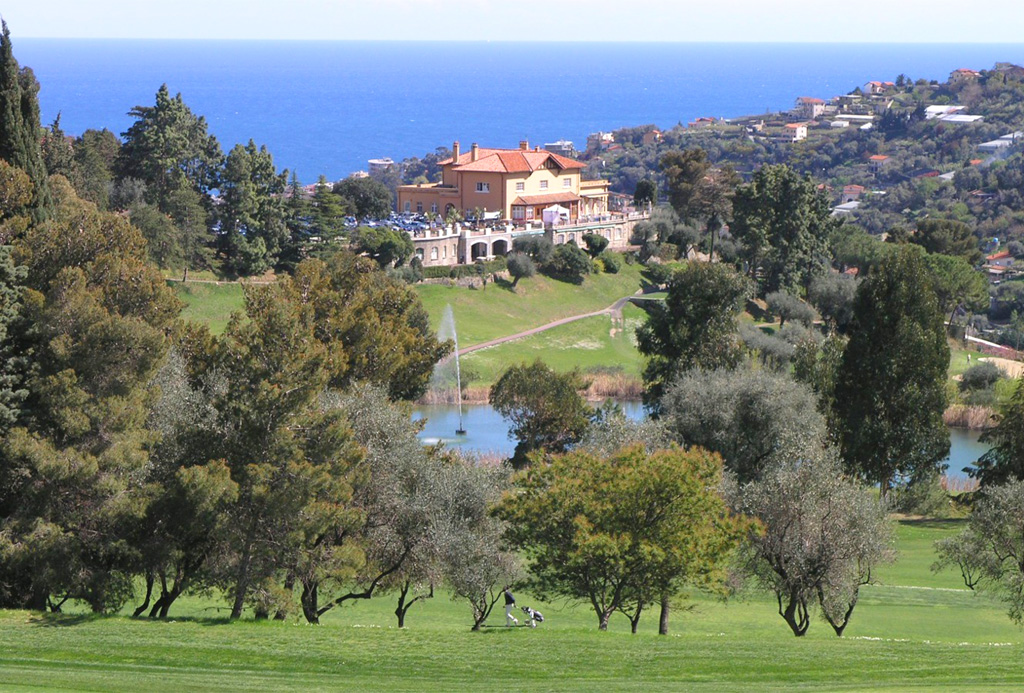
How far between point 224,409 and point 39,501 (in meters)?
3.68

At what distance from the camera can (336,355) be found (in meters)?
28.5

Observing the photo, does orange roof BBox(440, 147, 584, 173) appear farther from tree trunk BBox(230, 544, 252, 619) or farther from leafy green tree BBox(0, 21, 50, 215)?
tree trunk BBox(230, 544, 252, 619)

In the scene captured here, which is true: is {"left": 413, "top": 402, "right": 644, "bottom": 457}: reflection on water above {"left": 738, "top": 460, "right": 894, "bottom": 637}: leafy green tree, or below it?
below

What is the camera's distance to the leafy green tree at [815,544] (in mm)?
22750

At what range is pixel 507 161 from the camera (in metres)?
81.4

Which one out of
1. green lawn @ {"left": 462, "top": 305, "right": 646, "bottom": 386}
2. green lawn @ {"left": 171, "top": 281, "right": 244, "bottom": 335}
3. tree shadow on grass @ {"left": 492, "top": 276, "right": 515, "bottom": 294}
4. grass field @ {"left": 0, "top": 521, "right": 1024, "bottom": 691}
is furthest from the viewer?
tree shadow on grass @ {"left": 492, "top": 276, "right": 515, "bottom": 294}

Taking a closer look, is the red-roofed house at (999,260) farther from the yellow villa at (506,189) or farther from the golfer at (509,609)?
the golfer at (509,609)

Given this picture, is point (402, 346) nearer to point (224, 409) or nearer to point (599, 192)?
point (224, 409)

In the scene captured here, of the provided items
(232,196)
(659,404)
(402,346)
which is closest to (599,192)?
(232,196)

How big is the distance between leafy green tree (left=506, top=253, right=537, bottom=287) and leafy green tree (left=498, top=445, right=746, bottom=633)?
1815 inches

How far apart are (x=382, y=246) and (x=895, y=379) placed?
3226 cm

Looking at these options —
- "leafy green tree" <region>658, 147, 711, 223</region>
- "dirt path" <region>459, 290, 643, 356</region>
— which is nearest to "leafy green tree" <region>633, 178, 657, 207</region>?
"leafy green tree" <region>658, 147, 711, 223</region>

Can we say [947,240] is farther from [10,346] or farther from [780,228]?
[10,346]

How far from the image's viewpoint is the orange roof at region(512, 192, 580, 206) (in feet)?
263
